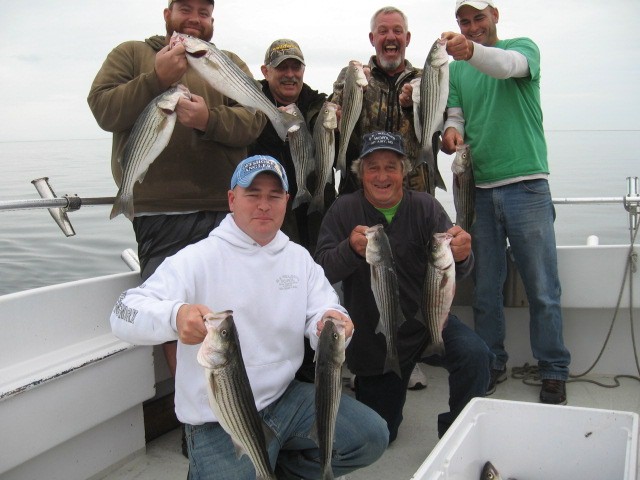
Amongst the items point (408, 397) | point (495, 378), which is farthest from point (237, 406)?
point (495, 378)

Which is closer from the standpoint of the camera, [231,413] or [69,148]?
[231,413]

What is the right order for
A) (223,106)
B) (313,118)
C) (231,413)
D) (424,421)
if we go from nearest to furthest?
(231,413) → (223,106) → (424,421) → (313,118)

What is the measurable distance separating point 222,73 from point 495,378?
286cm

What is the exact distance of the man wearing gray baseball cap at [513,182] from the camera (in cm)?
414

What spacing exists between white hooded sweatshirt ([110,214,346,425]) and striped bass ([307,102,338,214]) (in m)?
1.22

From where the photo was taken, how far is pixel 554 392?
424 centimetres

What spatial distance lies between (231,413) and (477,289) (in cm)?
264

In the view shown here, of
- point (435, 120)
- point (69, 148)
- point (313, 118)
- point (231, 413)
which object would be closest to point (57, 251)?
point (313, 118)

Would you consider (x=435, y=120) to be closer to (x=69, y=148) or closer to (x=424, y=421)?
(x=424, y=421)

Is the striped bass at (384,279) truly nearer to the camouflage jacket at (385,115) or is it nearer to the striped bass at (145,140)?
the striped bass at (145,140)

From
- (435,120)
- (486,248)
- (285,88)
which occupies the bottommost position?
(486,248)

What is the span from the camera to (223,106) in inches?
143

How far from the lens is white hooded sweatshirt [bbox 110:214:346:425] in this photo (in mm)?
2582

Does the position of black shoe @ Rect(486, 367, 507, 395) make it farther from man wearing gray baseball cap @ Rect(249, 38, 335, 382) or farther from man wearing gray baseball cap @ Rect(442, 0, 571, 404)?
man wearing gray baseball cap @ Rect(249, 38, 335, 382)
